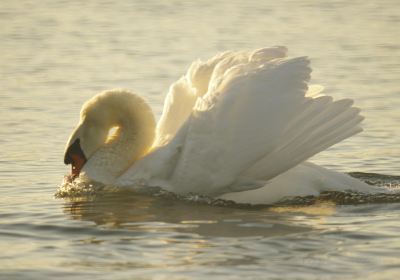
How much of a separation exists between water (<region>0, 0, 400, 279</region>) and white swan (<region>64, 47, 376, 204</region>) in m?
0.24

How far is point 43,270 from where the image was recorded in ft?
27.8

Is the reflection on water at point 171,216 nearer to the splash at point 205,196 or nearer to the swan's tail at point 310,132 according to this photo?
the splash at point 205,196

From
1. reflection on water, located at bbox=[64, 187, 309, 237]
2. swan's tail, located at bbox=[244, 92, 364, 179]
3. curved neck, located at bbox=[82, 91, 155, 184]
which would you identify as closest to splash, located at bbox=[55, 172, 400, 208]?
reflection on water, located at bbox=[64, 187, 309, 237]

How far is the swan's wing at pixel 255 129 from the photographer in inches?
406

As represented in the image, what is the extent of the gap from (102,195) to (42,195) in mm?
608

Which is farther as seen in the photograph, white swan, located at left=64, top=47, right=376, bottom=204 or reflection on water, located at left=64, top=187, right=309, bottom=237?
white swan, located at left=64, top=47, right=376, bottom=204

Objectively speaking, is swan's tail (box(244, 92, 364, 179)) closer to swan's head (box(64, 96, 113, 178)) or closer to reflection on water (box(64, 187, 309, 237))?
reflection on water (box(64, 187, 309, 237))

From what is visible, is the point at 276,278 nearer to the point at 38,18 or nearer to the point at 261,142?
the point at 261,142

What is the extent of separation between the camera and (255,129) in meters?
10.4

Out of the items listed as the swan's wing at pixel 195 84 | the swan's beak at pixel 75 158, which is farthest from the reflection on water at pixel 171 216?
the swan's wing at pixel 195 84

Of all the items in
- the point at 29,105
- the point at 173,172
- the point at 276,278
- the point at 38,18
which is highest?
the point at 38,18

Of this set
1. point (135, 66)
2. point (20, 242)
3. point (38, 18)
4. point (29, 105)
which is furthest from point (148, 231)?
point (38, 18)

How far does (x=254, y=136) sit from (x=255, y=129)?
7 cm

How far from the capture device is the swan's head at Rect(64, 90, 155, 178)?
11.7 m
